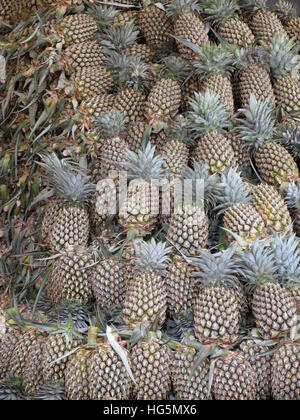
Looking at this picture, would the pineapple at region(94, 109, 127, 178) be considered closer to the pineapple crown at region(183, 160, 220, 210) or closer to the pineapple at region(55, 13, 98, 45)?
the pineapple crown at region(183, 160, 220, 210)

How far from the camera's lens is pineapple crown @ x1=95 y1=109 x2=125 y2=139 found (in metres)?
2.23

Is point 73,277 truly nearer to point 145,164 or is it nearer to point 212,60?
point 145,164

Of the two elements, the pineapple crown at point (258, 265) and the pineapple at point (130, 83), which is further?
the pineapple at point (130, 83)

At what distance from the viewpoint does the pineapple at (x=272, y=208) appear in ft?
6.42

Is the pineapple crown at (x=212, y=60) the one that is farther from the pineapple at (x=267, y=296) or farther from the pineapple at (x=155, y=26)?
the pineapple at (x=267, y=296)

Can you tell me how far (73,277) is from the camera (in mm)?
1942

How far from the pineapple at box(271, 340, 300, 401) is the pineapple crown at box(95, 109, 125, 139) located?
3.78 ft

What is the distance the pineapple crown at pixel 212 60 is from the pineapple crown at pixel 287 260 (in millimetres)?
903

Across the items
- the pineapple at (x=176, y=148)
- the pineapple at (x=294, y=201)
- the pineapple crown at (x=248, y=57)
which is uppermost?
the pineapple crown at (x=248, y=57)

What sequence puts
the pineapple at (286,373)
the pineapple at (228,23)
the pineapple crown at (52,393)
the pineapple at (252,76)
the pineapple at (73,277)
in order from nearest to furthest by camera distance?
the pineapple at (286,373)
the pineapple crown at (52,393)
the pineapple at (73,277)
the pineapple at (252,76)
the pineapple at (228,23)

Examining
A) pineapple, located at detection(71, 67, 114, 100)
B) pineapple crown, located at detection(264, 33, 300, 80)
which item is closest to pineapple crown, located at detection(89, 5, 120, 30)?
pineapple, located at detection(71, 67, 114, 100)

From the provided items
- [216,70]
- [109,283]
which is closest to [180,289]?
[109,283]

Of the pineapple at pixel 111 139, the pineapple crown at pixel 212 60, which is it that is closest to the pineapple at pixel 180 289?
the pineapple at pixel 111 139

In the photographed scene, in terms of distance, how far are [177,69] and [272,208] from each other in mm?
841
